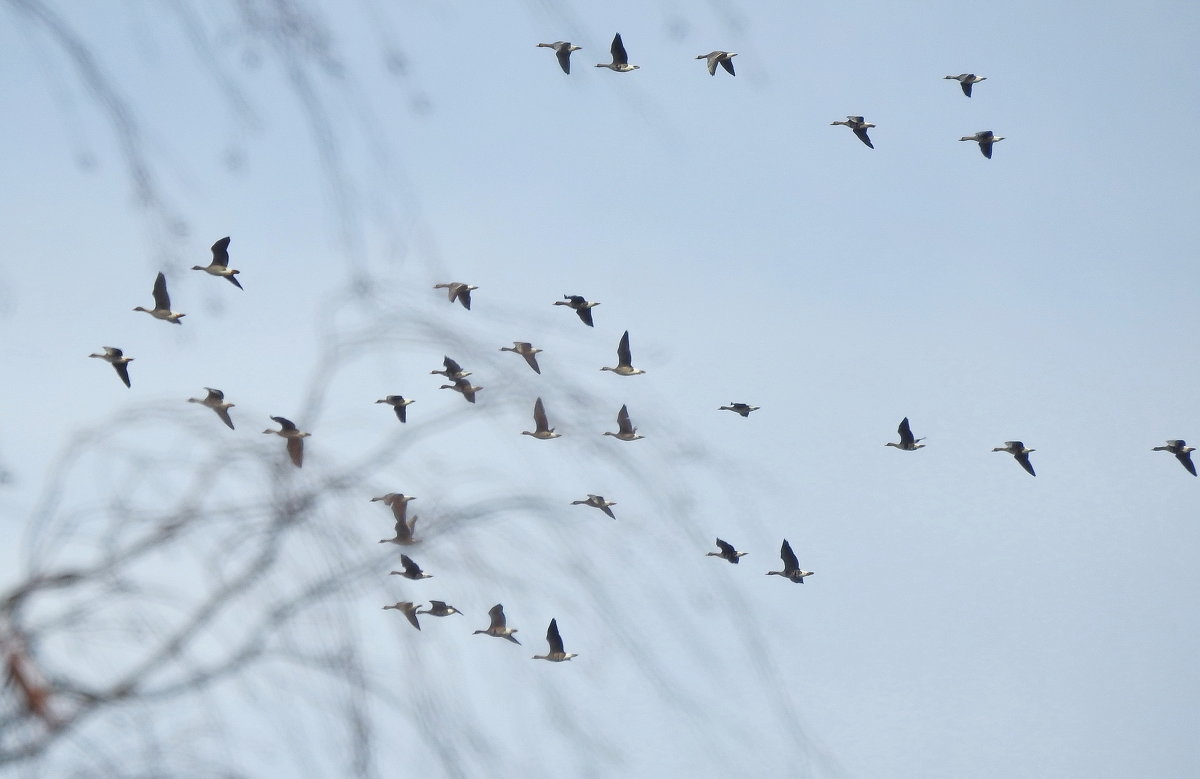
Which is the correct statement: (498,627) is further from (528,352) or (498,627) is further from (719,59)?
(719,59)

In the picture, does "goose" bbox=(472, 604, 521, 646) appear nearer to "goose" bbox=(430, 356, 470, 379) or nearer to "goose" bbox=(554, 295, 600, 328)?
"goose" bbox=(430, 356, 470, 379)

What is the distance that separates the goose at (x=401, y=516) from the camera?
19.9 ft

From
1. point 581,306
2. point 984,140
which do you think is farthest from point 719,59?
point 984,140

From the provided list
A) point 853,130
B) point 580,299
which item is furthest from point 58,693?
point 853,130

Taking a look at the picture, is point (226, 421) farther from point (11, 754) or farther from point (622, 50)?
point (622, 50)

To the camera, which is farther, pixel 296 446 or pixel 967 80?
pixel 967 80

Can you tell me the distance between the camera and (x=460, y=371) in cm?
650

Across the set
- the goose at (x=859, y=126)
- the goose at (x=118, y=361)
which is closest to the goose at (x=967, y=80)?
the goose at (x=859, y=126)

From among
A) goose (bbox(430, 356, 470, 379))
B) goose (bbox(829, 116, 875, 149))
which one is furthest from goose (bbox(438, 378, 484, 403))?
goose (bbox(829, 116, 875, 149))

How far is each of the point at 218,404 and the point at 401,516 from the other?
971mm

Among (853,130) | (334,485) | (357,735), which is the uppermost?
(853,130)

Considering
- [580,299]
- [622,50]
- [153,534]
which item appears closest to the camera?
[153,534]

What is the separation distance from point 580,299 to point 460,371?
12628mm

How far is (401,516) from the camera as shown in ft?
20.9
